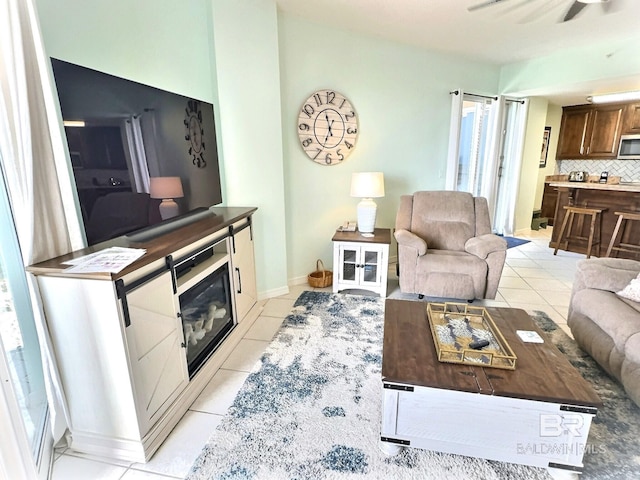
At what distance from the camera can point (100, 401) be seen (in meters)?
1.46

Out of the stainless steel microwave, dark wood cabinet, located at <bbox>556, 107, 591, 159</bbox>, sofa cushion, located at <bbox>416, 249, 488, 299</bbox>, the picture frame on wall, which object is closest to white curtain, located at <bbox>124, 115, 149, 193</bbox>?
sofa cushion, located at <bbox>416, 249, 488, 299</bbox>

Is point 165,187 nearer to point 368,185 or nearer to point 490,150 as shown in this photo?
point 368,185

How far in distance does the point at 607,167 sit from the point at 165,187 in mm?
7152

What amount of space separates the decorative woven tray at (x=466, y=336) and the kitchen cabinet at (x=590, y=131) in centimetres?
557

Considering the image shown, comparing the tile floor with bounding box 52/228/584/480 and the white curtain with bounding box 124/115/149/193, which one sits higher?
the white curtain with bounding box 124/115/149/193

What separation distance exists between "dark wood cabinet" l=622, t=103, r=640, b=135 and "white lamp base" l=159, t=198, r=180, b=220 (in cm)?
674

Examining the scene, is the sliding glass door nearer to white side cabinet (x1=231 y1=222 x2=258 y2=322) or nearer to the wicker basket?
the wicker basket

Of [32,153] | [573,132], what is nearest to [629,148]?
[573,132]

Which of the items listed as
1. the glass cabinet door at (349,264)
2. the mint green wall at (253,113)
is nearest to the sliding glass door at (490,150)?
the glass cabinet door at (349,264)

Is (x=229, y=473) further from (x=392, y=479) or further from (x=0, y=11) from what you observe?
(x=0, y=11)

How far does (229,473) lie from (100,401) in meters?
0.65

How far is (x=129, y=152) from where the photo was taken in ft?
5.55

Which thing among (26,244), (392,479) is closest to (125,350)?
(26,244)

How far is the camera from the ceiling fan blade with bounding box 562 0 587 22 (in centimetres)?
256
